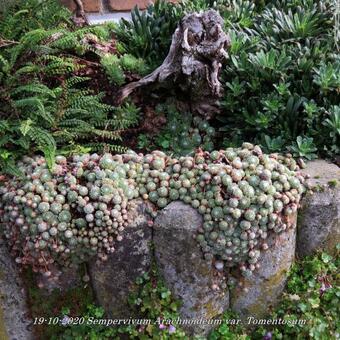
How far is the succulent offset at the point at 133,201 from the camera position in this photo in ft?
8.15

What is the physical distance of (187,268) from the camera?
263 centimetres

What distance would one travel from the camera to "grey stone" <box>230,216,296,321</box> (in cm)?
269

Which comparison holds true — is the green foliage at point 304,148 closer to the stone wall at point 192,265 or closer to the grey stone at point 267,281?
the stone wall at point 192,265

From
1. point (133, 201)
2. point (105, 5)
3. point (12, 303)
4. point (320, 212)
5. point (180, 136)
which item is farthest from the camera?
point (105, 5)

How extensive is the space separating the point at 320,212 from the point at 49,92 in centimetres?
177

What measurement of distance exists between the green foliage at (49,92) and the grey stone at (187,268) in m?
0.74

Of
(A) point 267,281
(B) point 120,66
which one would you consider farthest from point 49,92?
(A) point 267,281

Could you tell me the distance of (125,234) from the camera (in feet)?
8.38

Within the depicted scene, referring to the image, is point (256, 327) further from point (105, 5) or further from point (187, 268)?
point (105, 5)

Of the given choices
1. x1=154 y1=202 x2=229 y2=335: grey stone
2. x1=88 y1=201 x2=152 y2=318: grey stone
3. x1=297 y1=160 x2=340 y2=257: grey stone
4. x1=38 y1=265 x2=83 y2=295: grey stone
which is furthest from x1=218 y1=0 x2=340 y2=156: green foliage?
x1=38 y1=265 x2=83 y2=295: grey stone

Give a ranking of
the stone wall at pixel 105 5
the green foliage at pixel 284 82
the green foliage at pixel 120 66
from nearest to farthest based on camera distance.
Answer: the green foliage at pixel 284 82 → the green foliage at pixel 120 66 → the stone wall at pixel 105 5

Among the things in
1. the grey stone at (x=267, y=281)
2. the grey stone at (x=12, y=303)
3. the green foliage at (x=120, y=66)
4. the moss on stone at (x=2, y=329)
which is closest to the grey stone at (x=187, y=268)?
the grey stone at (x=267, y=281)

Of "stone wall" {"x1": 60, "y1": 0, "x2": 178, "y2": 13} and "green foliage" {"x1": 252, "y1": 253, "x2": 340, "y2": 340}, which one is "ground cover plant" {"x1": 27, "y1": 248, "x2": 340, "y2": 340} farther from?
"stone wall" {"x1": 60, "y1": 0, "x2": 178, "y2": 13}

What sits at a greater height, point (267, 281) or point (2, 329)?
point (267, 281)
